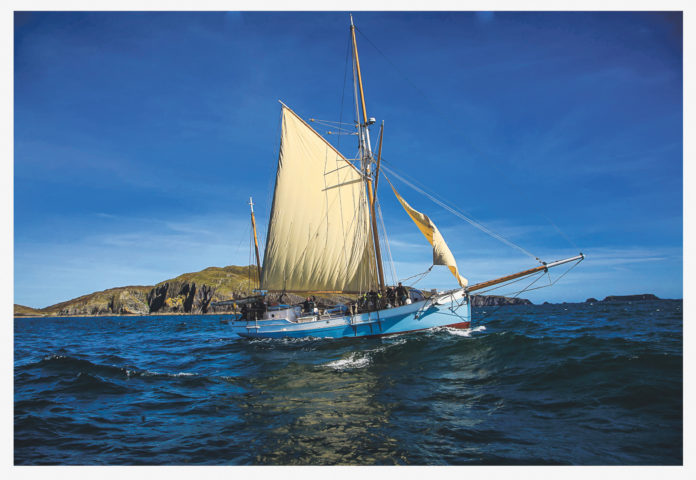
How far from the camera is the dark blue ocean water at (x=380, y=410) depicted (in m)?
7.16

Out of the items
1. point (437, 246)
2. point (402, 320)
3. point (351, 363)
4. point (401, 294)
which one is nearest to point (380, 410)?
point (351, 363)

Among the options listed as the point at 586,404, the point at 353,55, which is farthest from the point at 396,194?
the point at 586,404

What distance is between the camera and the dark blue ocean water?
716 cm

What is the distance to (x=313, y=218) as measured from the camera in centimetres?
3391

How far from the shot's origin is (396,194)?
29.5m

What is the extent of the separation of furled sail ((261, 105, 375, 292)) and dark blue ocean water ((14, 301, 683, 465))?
1583cm

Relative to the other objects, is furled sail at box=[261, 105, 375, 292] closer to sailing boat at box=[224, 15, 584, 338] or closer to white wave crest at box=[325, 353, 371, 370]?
sailing boat at box=[224, 15, 584, 338]

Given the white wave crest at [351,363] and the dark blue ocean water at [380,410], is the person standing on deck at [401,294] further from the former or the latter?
the dark blue ocean water at [380,410]

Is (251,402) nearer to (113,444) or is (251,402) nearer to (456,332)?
(113,444)

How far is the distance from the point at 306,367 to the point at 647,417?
1335 centimetres

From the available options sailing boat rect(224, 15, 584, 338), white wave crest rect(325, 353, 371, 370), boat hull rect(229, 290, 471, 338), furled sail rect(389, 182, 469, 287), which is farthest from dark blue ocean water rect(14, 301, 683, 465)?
sailing boat rect(224, 15, 584, 338)

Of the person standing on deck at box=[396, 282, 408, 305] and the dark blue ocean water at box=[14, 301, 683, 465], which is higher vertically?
the person standing on deck at box=[396, 282, 408, 305]

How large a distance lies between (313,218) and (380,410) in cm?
2542

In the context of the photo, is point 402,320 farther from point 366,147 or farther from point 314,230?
point 366,147
